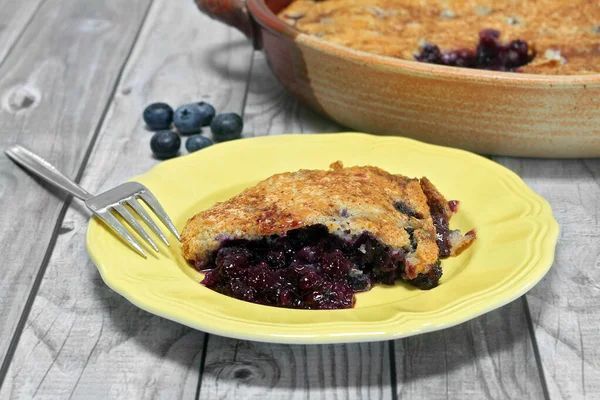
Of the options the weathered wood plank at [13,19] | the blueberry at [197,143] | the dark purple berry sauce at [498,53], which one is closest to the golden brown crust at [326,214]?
the blueberry at [197,143]

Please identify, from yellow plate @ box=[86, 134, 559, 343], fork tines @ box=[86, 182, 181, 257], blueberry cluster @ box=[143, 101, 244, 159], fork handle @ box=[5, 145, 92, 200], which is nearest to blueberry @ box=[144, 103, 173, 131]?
blueberry cluster @ box=[143, 101, 244, 159]

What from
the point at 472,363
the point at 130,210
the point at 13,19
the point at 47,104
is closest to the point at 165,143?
the point at 130,210

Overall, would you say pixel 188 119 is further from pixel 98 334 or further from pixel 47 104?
pixel 98 334

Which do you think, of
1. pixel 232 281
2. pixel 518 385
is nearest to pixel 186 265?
pixel 232 281

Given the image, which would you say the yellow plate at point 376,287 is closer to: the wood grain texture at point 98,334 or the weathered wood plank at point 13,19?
the wood grain texture at point 98,334

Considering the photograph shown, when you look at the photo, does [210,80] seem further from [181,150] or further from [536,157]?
[536,157]

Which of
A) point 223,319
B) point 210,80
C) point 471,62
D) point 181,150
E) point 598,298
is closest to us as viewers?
point 223,319

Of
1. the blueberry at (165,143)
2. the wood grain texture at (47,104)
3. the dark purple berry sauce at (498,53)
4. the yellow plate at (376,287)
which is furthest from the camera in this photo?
the dark purple berry sauce at (498,53)
